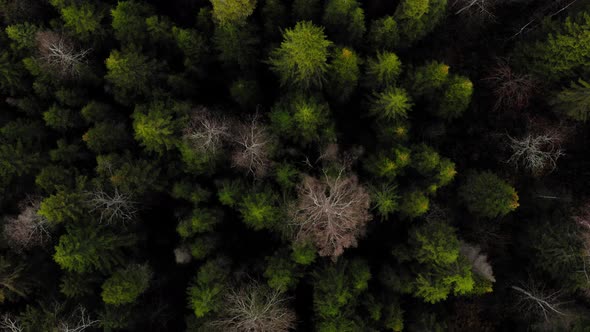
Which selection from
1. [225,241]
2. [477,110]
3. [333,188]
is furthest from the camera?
[477,110]

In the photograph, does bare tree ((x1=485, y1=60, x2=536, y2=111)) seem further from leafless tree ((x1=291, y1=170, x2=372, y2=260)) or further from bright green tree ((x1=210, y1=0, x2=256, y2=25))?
bright green tree ((x1=210, y1=0, x2=256, y2=25))

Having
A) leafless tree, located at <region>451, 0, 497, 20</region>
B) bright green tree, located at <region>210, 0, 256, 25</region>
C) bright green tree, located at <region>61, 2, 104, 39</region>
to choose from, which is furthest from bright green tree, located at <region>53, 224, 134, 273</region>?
leafless tree, located at <region>451, 0, 497, 20</region>

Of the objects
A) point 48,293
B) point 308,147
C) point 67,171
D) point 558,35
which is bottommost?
point 48,293

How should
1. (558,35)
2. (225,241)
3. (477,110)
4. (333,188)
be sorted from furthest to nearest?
(477,110), (225,241), (558,35), (333,188)

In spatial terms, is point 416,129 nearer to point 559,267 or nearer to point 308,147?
point 308,147

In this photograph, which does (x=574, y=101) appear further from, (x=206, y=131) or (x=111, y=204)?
(x=111, y=204)

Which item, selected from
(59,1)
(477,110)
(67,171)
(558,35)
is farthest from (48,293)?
(558,35)
